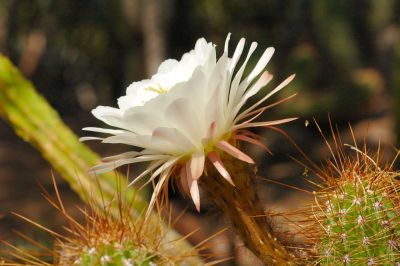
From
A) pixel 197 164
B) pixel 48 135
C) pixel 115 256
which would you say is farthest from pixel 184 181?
pixel 48 135

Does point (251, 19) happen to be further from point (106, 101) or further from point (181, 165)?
point (181, 165)

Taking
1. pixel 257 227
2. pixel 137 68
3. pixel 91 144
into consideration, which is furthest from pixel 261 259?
pixel 91 144

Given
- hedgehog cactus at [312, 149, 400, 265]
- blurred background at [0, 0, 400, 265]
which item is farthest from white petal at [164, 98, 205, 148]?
blurred background at [0, 0, 400, 265]

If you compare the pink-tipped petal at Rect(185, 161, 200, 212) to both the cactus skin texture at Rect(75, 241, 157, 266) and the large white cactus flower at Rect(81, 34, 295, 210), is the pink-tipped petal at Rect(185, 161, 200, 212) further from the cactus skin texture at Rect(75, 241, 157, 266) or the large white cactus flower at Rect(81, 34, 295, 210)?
the cactus skin texture at Rect(75, 241, 157, 266)

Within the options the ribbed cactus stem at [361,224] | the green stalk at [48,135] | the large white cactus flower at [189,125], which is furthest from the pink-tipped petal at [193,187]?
the green stalk at [48,135]

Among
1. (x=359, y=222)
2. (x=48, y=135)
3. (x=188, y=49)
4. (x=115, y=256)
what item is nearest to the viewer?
(x=359, y=222)

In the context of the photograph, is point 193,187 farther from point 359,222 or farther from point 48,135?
point 48,135

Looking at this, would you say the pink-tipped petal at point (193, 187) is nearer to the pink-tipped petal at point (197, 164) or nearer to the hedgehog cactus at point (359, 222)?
the pink-tipped petal at point (197, 164)
